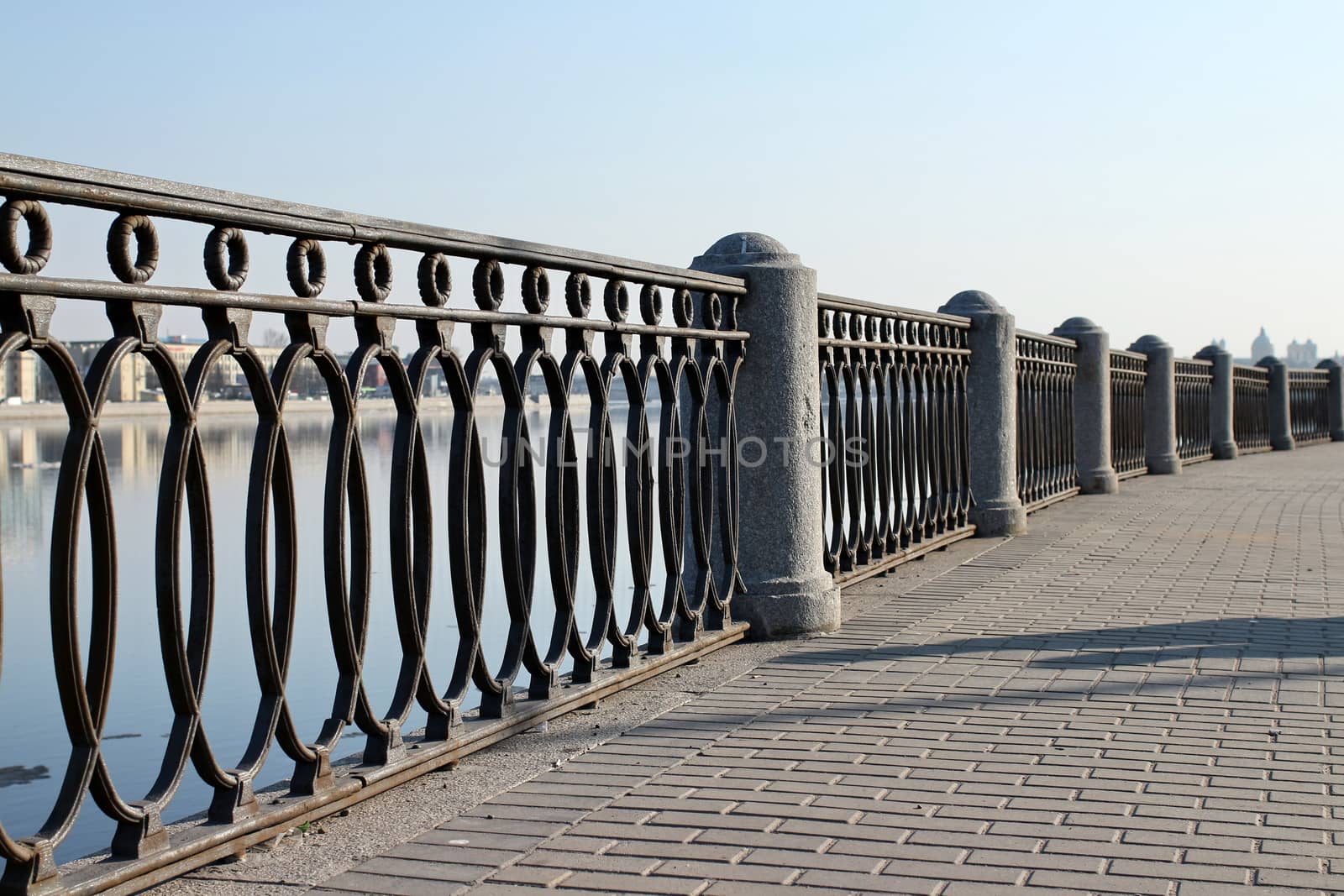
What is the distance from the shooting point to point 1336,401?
30.9 meters

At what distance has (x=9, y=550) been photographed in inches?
667

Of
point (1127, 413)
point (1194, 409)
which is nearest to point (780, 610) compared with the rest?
point (1127, 413)

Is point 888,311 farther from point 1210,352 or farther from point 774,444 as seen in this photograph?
point 1210,352

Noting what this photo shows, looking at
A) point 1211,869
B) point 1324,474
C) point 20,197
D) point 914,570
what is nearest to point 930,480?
point 914,570

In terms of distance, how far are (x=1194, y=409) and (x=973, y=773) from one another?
1881 cm

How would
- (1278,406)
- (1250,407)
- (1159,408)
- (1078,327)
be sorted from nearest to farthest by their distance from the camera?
(1078,327), (1159,408), (1250,407), (1278,406)

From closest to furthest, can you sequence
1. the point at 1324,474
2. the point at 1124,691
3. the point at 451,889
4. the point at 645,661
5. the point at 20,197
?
the point at 20,197 → the point at 451,889 → the point at 1124,691 → the point at 645,661 → the point at 1324,474

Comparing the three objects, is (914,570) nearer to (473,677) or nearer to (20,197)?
(473,677)

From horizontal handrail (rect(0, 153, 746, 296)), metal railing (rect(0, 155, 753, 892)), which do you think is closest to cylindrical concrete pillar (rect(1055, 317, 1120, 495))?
metal railing (rect(0, 155, 753, 892))

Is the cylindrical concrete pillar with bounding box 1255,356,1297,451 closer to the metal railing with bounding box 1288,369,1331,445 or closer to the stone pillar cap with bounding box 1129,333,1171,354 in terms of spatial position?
the metal railing with bounding box 1288,369,1331,445

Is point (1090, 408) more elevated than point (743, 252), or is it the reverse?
point (743, 252)

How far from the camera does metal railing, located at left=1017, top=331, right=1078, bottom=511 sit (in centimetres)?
1245

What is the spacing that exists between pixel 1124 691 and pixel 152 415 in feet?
245

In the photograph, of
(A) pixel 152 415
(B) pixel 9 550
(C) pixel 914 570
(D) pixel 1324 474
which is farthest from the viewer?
(A) pixel 152 415
